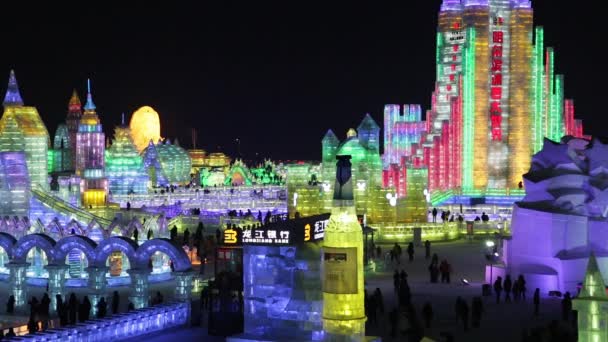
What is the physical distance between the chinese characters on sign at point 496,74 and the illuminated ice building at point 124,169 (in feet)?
67.7

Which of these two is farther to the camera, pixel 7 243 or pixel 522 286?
pixel 7 243

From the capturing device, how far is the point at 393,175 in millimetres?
49656

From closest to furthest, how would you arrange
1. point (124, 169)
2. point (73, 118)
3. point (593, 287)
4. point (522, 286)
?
point (593, 287) < point (522, 286) < point (124, 169) < point (73, 118)

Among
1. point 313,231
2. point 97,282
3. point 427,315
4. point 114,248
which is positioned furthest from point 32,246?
point 427,315

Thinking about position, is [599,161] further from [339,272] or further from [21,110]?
[21,110]

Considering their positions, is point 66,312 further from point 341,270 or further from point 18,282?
point 341,270

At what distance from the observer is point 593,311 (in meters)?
14.6

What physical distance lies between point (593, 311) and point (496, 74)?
43318mm

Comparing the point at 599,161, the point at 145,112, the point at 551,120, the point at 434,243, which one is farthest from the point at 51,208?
the point at 145,112

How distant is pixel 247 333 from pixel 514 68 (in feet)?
125

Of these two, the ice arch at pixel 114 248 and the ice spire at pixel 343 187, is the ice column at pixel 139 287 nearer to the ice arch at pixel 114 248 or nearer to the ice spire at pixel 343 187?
the ice arch at pixel 114 248

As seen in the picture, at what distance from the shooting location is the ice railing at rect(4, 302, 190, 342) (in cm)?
2077

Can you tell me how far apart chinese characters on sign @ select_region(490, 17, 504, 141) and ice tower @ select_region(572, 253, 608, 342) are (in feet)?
141

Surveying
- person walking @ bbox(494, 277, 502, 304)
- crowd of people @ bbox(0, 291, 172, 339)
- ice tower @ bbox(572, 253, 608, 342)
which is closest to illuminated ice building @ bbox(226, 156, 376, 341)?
crowd of people @ bbox(0, 291, 172, 339)
